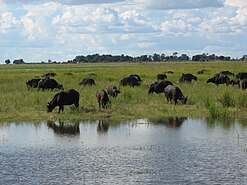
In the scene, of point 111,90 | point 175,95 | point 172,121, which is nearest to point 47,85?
point 111,90

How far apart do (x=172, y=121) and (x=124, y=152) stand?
7.30 metres

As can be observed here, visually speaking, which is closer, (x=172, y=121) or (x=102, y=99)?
(x=172, y=121)

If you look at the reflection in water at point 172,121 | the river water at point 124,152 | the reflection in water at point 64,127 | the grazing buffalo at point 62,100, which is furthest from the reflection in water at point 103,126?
the grazing buffalo at point 62,100

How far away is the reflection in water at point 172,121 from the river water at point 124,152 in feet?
0.14

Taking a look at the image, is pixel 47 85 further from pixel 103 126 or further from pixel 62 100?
pixel 103 126

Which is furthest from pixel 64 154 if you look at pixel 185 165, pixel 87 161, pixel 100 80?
pixel 100 80

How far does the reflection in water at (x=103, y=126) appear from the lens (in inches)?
794

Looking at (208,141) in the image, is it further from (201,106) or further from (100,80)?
(100,80)

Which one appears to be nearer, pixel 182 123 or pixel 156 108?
pixel 182 123

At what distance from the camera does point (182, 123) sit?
21.9m

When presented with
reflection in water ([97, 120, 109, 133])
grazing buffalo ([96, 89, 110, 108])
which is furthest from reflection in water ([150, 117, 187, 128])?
grazing buffalo ([96, 89, 110, 108])

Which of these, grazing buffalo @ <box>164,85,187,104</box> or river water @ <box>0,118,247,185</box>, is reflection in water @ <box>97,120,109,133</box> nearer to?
river water @ <box>0,118,247,185</box>

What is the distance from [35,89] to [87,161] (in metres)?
23.2

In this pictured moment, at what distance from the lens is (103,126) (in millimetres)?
21219
